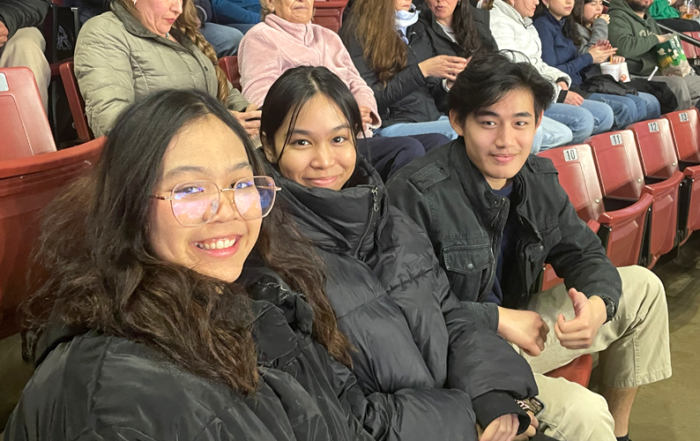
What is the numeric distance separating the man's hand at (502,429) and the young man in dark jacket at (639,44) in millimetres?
3787

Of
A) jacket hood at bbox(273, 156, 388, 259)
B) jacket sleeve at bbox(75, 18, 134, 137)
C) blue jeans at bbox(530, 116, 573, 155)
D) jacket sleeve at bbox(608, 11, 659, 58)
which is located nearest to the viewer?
jacket hood at bbox(273, 156, 388, 259)

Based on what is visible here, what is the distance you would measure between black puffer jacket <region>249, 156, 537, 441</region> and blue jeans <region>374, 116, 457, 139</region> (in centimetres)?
128

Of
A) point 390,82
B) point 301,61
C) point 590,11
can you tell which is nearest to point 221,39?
point 301,61

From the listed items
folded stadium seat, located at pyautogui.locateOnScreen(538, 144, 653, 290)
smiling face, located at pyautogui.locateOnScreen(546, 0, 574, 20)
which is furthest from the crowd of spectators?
smiling face, located at pyautogui.locateOnScreen(546, 0, 574, 20)

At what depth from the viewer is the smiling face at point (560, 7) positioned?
394 centimetres

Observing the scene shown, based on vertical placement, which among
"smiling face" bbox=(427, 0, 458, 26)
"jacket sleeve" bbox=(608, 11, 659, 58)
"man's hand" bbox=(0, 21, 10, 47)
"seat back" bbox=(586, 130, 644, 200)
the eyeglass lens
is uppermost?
"man's hand" bbox=(0, 21, 10, 47)

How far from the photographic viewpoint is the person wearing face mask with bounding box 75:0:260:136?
1.96m

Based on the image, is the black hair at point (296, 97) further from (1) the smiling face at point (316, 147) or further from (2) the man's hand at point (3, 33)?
(2) the man's hand at point (3, 33)

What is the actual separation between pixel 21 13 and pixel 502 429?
2068 mm

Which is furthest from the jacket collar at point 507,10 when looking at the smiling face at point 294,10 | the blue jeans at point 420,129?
the smiling face at point 294,10

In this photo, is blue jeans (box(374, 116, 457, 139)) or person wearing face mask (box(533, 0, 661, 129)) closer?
blue jeans (box(374, 116, 457, 139))

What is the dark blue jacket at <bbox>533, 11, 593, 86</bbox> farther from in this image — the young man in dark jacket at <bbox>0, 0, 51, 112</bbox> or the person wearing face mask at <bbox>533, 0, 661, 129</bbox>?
the young man in dark jacket at <bbox>0, 0, 51, 112</bbox>

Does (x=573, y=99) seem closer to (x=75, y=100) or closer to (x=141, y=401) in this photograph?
(x=75, y=100)

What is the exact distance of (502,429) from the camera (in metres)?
1.18
